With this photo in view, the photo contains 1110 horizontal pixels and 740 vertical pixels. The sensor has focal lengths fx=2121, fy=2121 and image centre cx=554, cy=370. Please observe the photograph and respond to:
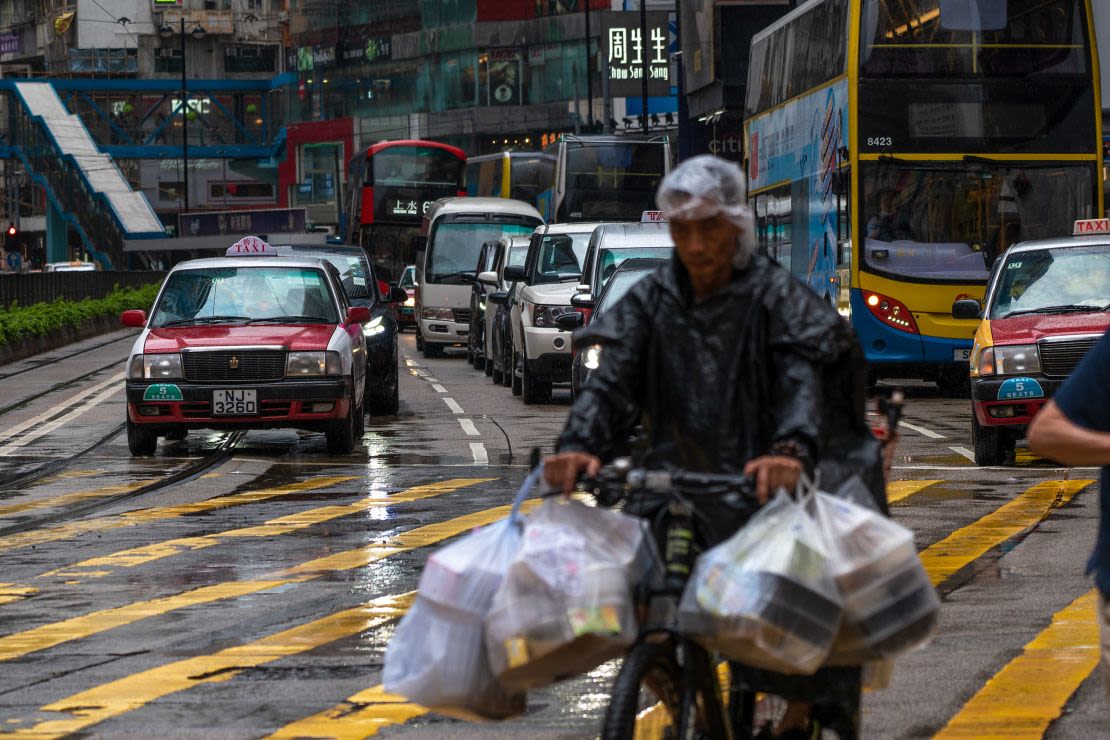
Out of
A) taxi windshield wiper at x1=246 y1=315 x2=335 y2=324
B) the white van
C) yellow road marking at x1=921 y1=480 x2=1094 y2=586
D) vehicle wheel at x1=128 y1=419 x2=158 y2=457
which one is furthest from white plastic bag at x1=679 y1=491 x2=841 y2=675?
the white van

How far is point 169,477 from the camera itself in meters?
15.2

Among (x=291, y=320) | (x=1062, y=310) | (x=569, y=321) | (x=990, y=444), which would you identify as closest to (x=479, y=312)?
(x=569, y=321)

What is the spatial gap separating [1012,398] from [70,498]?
6.36 meters

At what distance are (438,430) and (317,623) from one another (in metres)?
11.1

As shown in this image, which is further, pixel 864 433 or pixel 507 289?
pixel 507 289

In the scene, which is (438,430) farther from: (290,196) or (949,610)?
(290,196)

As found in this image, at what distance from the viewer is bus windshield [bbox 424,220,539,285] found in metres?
38.3

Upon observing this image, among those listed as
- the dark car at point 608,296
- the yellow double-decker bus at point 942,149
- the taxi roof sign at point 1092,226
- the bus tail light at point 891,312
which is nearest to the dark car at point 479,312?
the yellow double-decker bus at point 942,149

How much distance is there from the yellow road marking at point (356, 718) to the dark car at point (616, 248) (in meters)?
14.6

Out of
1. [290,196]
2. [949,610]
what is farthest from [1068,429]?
[290,196]

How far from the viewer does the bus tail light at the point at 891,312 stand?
2341 cm

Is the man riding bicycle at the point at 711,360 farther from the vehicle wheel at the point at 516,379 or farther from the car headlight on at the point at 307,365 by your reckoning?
the vehicle wheel at the point at 516,379

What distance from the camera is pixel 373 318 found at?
21.2 metres

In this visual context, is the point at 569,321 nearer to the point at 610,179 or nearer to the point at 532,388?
the point at 532,388
